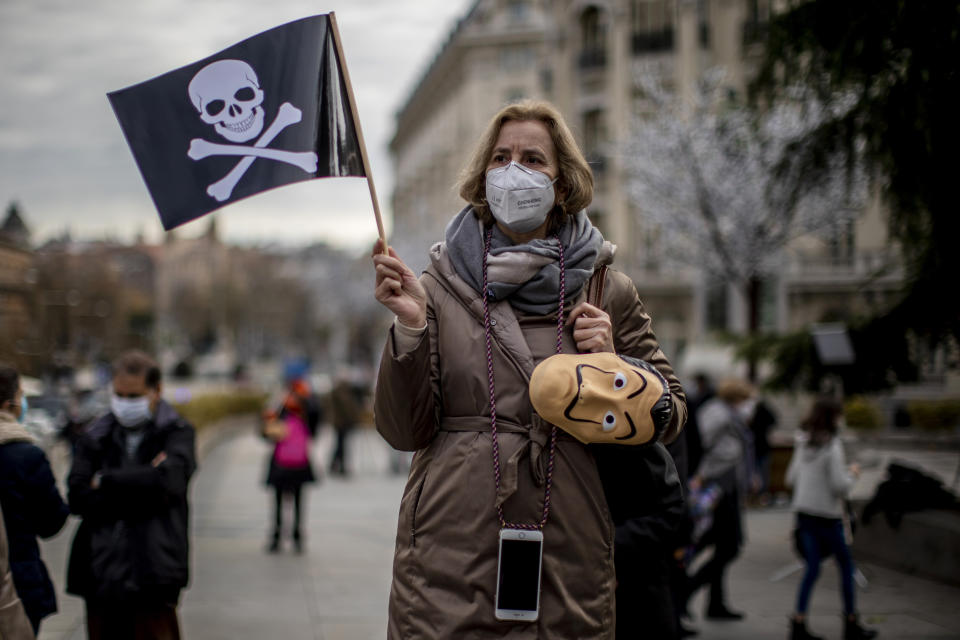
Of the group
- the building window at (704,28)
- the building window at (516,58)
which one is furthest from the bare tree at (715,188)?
the building window at (516,58)

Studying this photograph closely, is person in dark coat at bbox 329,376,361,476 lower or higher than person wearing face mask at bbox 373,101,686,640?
lower

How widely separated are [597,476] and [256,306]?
261 ft

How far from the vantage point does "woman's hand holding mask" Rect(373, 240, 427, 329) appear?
8.31ft

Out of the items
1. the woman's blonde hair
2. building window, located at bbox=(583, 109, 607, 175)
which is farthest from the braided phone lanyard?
building window, located at bbox=(583, 109, 607, 175)

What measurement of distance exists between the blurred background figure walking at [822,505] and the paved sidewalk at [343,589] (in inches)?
19.4

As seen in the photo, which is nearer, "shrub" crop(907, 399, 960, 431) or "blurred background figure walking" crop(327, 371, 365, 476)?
"blurred background figure walking" crop(327, 371, 365, 476)

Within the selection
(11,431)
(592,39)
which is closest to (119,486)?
(11,431)

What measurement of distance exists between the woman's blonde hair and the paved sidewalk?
4.81m

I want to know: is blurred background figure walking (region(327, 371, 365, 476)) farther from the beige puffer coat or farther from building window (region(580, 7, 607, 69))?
building window (region(580, 7, 607, 69))

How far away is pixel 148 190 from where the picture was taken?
322 centimetres

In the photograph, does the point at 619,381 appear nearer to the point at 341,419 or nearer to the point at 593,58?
the point at 341,419

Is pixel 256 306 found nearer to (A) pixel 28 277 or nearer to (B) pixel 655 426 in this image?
(A) pixel 28 277

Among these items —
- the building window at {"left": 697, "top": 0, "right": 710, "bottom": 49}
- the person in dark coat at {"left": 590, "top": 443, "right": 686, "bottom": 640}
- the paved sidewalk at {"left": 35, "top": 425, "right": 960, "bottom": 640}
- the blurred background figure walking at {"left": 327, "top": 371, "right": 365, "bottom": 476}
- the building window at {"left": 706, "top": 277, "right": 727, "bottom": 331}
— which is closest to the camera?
the person in dark coat at {"left": 590, "top": 443, "right": 686, "bottom": 640}

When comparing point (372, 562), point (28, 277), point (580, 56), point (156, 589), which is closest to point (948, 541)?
point (372, 562)
